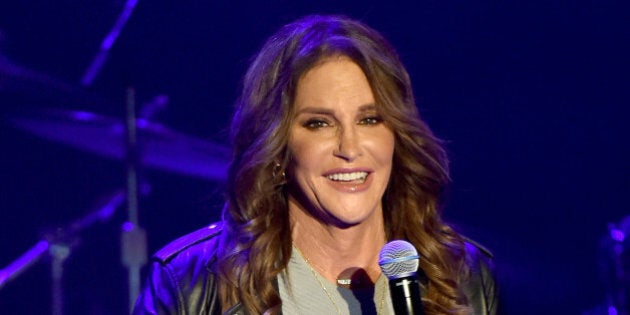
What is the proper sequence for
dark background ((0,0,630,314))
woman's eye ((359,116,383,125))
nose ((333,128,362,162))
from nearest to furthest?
nose ((333,128,362,162)), woman's eye ((359,116,383,125)), dark background ((0,0,630,314))

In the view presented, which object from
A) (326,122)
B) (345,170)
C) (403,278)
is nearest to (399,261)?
(403,278)

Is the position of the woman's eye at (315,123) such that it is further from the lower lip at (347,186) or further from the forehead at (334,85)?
Answer: the lower lip at (347,186)

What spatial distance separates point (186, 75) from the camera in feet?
17.8

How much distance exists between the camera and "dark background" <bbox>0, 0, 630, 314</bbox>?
531 centimetres

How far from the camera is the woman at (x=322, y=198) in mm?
2740

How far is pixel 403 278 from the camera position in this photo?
2150 millimetres

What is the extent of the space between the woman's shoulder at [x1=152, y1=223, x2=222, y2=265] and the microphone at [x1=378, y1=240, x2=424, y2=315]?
30.5 inches

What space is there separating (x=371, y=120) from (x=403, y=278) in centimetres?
74

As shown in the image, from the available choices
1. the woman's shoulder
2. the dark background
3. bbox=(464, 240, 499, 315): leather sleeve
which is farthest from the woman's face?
the dark background

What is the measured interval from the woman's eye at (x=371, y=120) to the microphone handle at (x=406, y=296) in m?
0.72

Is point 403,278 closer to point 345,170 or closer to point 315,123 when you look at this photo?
point 345,170

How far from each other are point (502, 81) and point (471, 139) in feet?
1.23

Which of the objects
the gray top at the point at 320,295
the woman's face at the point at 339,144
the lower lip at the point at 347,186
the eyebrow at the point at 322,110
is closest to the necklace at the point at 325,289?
the gray top at the point at 320,295

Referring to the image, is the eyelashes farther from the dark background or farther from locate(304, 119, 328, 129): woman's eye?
the dark background
